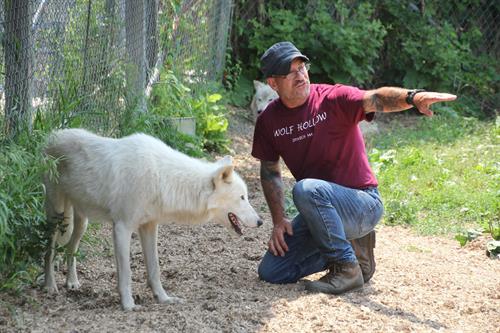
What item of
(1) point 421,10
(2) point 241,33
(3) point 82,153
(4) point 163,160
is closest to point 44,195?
(3) point 82,153

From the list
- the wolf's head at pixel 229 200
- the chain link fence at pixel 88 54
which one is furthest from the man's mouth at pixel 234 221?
the chain link fence at pixel 88 54

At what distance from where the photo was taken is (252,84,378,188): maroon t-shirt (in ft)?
15.2

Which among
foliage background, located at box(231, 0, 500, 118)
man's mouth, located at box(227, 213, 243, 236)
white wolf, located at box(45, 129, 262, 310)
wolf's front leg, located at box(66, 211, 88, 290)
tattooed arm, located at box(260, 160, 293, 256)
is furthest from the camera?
foliage background, located at box(231, 0, 500, 118)

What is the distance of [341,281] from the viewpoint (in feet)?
14.9

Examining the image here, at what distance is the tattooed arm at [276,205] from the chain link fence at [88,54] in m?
1.46

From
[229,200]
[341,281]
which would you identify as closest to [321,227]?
[341,281]

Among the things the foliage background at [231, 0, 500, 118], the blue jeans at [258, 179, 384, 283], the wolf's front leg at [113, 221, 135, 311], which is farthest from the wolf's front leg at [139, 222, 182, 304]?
the foliage background at [231, 0, 500, 118]

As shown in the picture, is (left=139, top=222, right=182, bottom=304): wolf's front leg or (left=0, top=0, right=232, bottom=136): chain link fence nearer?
(left=139, top=222, right=182, bottom=304): wolf's front leg

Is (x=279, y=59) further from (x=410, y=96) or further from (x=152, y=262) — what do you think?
(x=152, y=262)

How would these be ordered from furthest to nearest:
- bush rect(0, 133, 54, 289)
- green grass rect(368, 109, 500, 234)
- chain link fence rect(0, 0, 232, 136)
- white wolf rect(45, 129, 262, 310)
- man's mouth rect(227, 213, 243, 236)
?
green grass rect(368, 109, 500, 234)
chain link fence rect(0, 0, 232, 136)
man's mouth rect(227, 213, 243, 236)
white wolf rect(45, 129, 262, 310)
bush rect(0, 133, 54, 289)

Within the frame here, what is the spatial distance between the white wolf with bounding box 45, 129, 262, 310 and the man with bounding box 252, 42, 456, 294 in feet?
1.56

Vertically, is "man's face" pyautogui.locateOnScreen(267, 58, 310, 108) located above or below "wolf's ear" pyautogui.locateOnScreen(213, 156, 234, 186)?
above

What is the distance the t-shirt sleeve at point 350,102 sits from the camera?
4.52 metres

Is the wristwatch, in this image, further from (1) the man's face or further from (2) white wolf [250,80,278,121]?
(2) white wolf [250,80,278,121]
